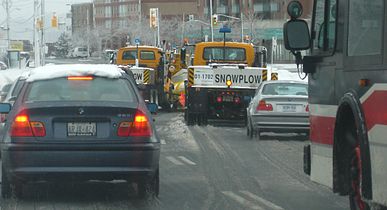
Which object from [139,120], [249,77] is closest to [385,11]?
[139,120]

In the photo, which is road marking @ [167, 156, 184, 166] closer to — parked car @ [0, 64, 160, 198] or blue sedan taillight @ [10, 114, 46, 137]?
parked car @ [0, 64, 160, 198]

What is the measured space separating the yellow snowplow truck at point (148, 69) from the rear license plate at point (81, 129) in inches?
786

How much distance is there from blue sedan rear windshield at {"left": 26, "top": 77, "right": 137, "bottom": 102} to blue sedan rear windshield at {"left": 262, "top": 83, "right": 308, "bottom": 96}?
33.2 feet

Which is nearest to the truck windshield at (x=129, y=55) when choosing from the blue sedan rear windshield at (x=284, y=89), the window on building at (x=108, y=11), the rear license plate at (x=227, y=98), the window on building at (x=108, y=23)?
the rear license plate at (x=227, y=98)

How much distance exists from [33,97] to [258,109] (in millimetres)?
10171

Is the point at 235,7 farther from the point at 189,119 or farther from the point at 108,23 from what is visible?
A: the point at 189,119

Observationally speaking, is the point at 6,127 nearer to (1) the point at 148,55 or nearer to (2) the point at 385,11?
(2) the point at 385,11

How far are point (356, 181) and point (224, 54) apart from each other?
1856cm

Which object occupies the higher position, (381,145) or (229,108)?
(381,145)

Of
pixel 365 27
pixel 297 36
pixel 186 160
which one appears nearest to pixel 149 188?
pixel 297 36

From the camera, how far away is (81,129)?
357 inches

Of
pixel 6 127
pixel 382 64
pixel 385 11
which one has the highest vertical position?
pixel 385 11

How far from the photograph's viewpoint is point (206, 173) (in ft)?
41.2

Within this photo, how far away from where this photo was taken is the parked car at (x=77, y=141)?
29.4ft
